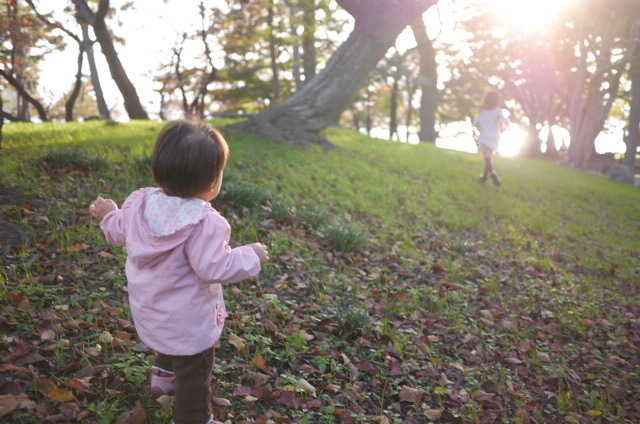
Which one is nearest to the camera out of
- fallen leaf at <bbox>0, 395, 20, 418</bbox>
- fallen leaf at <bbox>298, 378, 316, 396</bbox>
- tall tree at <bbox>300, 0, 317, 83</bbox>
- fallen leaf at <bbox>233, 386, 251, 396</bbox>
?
fallen leaf at <bbox>0, 395, 20, 418</bbox>

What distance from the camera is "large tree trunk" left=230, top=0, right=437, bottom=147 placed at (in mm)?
9297

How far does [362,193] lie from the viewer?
27.6 feet

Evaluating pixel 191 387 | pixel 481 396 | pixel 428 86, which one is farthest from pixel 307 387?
pixel 428 86

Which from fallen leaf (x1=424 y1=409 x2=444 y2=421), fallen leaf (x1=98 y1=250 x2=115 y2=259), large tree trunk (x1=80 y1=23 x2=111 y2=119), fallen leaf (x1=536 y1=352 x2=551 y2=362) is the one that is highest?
large tree trunk (x1=80 y1=23 x2=111 y2=119)

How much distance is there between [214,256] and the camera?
2070 millimetres

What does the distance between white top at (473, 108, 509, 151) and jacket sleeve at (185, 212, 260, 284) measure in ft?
31.5

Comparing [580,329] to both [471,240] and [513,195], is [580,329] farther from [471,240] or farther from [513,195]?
[513,195]

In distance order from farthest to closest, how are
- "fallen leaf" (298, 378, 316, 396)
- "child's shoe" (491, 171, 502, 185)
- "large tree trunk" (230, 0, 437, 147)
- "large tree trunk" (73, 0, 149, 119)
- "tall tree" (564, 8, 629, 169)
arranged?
"tall tree" (564, 8, 629, 169) → "child's shoe" (491, 171, 502, 185) → "large tree trunk" (73, 0, 149, 119) → "large tree trunk" (230, 0, 437, 147) → "fallen leaf" (298, 378, 316, 396)

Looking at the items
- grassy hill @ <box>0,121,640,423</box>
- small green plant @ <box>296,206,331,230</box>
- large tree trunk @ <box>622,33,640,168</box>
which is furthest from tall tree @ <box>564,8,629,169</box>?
small green plant @ <box>296,206,331,230</box>

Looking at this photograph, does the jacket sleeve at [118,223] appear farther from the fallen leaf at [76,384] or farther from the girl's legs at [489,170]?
the girl's legs at [489,170]

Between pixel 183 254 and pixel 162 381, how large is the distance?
0.93 m

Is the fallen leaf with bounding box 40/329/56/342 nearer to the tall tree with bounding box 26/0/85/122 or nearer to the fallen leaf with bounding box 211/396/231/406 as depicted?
the fallen leaf with bounding box 211/396/231/406

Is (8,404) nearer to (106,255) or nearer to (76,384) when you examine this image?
Result: (76,384)

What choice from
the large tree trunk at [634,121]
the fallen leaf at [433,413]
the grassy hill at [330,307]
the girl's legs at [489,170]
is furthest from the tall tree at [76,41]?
the large tree trunk at [634,121]
